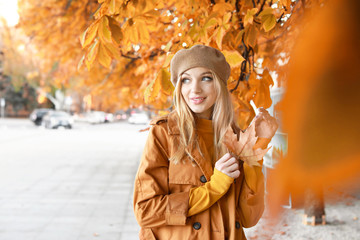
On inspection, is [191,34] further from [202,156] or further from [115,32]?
[202,156]

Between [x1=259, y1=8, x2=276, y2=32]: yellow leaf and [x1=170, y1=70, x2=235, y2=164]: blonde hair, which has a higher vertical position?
[x1=259, y1=8, x2=276, y2=32]: yellow leaf

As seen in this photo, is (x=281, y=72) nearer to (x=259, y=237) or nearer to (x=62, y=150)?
(x=259, y=237)

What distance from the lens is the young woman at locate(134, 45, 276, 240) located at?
1481 millimetres

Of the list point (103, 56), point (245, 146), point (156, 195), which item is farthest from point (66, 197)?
point (245, 146)

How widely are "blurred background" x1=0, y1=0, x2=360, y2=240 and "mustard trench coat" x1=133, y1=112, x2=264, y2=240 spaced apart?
0.51 meters

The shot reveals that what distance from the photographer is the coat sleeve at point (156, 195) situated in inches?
58.1

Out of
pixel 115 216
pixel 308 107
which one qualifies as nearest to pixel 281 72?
pixel 308 107

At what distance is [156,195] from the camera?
4.90 feet

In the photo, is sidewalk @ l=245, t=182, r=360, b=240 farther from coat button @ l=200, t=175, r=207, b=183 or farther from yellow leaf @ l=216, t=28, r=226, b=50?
coat button @ l=200, t=175, r=207, b=183

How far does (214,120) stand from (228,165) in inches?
10.0

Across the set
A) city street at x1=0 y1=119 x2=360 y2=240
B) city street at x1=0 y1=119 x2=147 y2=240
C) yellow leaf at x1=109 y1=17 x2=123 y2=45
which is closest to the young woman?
yellow leaf at x1=109 y1=17 x2=123 y2=45

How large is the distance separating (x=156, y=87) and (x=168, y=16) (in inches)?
75.1

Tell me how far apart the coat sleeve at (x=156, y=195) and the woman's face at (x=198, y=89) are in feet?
0.74

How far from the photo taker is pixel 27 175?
8195mm
